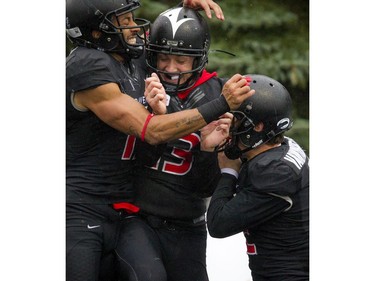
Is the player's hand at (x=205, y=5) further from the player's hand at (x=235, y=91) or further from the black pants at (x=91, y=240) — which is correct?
the black pants at (x=91, y=240)

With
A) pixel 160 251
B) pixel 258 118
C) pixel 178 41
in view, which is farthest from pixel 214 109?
pixel 160 251

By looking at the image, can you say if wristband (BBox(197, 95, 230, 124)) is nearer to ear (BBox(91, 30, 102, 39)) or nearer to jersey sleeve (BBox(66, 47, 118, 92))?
jersey sleeve (BBox(66, 47, 118, 92))

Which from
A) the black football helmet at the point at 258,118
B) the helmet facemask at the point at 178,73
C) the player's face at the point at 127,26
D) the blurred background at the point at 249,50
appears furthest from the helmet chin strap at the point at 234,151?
the player's face at the point at 127,26

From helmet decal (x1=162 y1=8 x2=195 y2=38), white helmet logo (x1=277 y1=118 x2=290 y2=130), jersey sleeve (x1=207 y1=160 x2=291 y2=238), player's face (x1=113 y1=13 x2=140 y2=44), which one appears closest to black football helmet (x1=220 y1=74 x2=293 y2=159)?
white helmet logo (x1=277 y1=118 x2=290 y2=130)

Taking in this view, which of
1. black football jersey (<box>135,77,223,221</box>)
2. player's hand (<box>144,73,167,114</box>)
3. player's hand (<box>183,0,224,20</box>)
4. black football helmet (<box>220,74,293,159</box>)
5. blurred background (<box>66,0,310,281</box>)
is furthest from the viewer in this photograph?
blurred background (<box>66,0,310,281</box>)

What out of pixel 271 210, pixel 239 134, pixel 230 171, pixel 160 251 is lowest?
pixel 160 251

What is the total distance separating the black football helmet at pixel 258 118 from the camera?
322cm

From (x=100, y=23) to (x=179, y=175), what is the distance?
1.91ft

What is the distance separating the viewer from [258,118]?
322 cm

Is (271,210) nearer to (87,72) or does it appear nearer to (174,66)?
(174,66)

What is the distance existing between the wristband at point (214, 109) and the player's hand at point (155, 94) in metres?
0.12

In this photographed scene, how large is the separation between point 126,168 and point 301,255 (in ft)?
2.15

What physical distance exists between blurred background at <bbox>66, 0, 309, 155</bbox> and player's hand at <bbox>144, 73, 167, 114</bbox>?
1.72 ft

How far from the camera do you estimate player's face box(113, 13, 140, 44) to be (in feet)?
10.7
